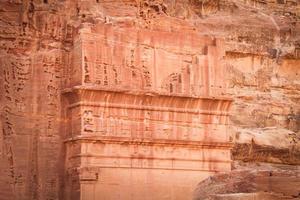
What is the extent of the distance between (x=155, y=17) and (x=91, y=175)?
5.28m

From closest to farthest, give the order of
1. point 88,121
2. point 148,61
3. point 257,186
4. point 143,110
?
point 257,186 → point 88,121 → point 143,110 → point 148,61

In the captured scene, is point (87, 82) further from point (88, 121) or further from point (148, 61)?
point (148, 61)

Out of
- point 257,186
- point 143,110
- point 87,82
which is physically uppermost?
point 87,82

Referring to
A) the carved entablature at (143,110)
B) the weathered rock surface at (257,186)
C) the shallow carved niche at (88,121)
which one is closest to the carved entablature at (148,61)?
the carved entablature at (143,110)

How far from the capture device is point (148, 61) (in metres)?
22.2

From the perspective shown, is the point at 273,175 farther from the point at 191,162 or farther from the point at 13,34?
the point at 13,34

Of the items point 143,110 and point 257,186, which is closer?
point 257,186

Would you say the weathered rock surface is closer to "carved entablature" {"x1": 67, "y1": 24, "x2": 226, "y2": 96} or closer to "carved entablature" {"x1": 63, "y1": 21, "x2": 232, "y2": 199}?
"carved entablature" {"x1": 63, "y1": 21, "x2": 232, "y2": 199}

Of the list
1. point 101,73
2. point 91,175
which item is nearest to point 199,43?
point 101,73

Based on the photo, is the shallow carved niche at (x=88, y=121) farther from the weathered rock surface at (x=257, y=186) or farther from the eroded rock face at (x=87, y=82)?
the weathered rock surface at (x=257, y=186)

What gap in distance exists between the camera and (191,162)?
22.3 m

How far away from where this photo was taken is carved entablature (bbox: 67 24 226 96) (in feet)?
69.8

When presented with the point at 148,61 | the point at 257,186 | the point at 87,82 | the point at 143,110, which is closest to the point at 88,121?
the point at 87,82

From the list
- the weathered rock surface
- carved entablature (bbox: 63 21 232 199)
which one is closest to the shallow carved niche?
carved entablature (bbox: 63 21 232 199)
